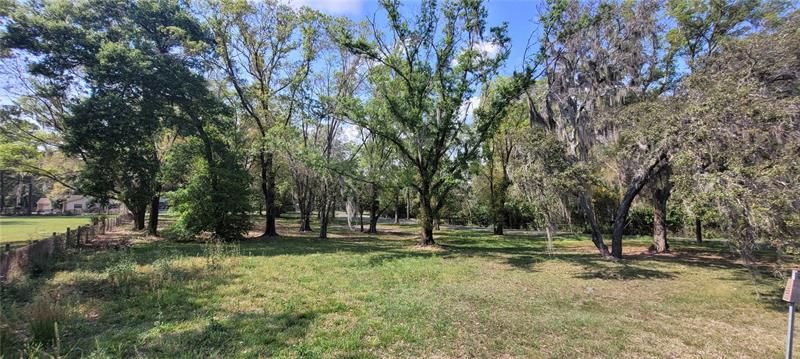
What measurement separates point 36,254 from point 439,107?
12399 mm

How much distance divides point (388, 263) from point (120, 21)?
45.7ft

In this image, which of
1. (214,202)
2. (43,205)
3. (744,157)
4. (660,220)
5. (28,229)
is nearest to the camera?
(744,157)

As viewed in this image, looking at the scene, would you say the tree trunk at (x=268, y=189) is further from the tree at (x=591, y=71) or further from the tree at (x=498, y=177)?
the tree at (x=591, y=71)

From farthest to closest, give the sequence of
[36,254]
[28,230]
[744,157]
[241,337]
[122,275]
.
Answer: [28,230] → [36,254] → [122,275] → [744,157] → [241,337]

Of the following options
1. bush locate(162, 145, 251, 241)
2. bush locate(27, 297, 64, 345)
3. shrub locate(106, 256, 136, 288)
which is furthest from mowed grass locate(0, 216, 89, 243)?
bush locate(27, 297, 64, 345)

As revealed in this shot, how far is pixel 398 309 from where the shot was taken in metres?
5.61

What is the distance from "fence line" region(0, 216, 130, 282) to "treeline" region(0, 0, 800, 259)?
81.4 inches

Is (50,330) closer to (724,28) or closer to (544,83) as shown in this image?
(544,83)

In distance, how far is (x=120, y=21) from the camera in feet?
44.0

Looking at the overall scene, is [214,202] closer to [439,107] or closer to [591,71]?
[439,107]

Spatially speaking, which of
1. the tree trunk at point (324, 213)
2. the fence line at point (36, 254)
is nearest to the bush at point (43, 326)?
the fence line at point (36, 254)

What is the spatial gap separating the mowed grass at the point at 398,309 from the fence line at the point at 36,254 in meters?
0.43

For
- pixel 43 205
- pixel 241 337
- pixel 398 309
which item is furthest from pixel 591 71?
pixel 43 205

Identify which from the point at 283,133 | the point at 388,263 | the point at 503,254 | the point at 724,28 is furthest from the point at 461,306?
the point at 724,28
